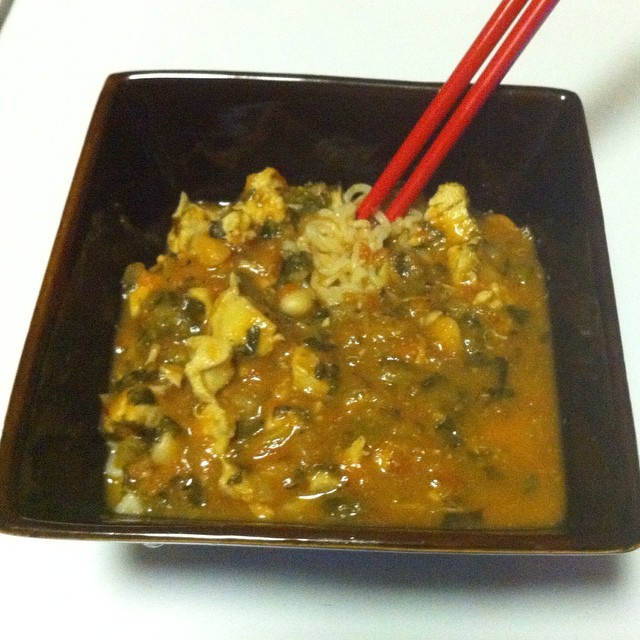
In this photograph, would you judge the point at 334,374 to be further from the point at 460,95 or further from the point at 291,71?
the point at 291,71

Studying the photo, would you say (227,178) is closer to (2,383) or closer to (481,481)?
(2,383)

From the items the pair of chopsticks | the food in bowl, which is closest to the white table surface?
the food in bowl

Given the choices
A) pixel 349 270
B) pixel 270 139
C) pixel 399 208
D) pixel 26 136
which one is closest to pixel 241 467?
pixel 349 270

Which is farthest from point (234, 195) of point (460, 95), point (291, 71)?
point (460, 95)

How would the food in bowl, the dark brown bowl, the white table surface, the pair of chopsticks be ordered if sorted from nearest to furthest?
the dark brown bowl
the white table surface
the food in bowl
the pair of chopsticks

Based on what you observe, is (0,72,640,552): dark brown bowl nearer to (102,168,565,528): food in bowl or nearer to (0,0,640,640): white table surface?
(102,168,565,528): food in bowl

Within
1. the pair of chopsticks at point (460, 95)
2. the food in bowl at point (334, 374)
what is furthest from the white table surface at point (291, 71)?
the pair of chopsticks at point (460, 95)
